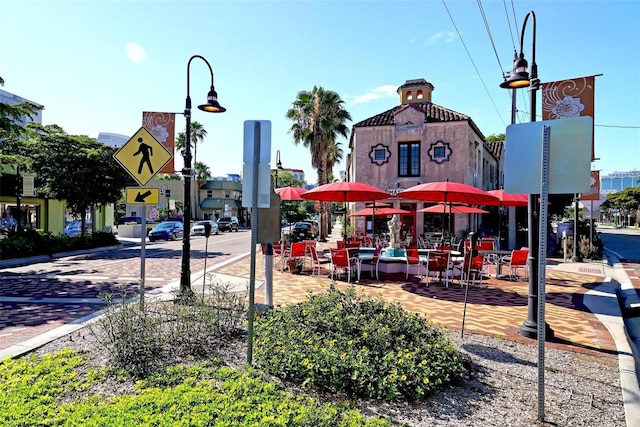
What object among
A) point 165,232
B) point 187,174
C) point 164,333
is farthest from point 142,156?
point 165,232

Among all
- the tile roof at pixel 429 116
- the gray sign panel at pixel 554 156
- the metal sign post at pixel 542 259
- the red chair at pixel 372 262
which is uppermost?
the tile roof at pixel 429 116

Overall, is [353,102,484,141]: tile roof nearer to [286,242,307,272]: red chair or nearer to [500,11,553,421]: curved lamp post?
[286,242,307,272]: red chair

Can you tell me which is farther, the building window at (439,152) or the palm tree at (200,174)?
the palm tree at (200,174)

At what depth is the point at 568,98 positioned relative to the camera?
23.1 ft

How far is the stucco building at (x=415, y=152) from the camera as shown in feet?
66.1

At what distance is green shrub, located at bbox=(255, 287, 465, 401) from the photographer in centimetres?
375

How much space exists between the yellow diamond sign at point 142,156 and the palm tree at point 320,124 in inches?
817

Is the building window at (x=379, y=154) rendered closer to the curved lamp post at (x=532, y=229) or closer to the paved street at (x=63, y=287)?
the paved street at (x=63, y=287)

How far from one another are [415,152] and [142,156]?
56.2 ft

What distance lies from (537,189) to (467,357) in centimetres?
233

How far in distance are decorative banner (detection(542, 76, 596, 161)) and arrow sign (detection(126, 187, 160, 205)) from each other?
7.18 m

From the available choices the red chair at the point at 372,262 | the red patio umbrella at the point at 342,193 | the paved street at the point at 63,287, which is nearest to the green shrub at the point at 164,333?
the paved street at the point at 63,287

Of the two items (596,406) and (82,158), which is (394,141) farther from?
Result: (596,406)

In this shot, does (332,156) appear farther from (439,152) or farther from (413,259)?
(413,259)
